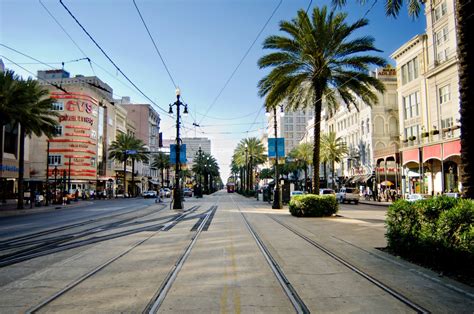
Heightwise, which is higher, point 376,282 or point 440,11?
point 440,11

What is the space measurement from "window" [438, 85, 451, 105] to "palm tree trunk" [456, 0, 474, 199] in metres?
31.8

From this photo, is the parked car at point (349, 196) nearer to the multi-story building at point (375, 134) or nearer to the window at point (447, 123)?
the multi-story building at point (375, 134)

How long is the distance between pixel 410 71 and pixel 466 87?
41121 mm

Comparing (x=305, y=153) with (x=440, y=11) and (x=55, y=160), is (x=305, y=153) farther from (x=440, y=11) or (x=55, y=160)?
(x=55, y=160)

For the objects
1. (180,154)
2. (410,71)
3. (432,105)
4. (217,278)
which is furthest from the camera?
(410,71)

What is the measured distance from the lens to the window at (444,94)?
36.8 metres

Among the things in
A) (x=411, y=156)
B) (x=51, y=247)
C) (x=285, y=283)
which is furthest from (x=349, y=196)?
(x=285, y=283)

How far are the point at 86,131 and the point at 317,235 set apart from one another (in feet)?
201

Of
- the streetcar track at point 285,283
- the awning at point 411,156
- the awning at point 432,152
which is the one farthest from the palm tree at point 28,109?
the awning at point 411,156

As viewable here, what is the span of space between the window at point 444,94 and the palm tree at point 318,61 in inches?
741

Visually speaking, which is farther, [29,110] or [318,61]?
[29,110]

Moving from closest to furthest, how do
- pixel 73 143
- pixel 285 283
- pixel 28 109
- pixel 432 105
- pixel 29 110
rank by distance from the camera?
pixel 285 283, pixel 28 109, pixel 29 110, pixel 432 105, pixel 73 143

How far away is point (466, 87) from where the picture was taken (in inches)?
338

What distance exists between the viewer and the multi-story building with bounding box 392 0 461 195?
35.4 metres
